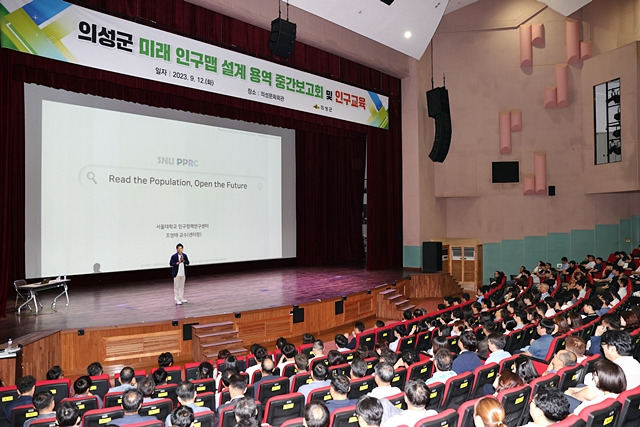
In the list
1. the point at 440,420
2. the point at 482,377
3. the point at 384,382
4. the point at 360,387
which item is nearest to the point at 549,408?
the point at 440,420

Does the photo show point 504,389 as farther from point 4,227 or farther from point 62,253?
point 62,253

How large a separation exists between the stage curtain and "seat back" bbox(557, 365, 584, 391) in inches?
327

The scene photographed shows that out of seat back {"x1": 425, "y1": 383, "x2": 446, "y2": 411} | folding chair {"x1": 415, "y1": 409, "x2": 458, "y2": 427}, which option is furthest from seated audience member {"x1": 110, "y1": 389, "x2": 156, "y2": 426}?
seat back {"x1": 425, "y1": 383, "x2": 446, "y2": 411}

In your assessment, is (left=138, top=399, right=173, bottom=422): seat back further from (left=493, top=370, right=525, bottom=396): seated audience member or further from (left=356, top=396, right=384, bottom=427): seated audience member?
(left=493, top=370, right=525, bottom=396): seated audience member

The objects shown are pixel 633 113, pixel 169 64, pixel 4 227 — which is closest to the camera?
pixel 4 227

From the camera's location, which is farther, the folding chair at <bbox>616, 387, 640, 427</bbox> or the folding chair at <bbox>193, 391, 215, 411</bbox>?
the folding chair at <bbox>193, 391, 215, 411</bbox>

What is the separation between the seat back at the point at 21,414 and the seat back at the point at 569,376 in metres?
4.03

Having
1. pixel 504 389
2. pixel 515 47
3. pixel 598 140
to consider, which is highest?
pixel 515 47

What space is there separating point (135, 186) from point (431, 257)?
26.3 ft

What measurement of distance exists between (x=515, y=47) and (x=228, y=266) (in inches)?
427

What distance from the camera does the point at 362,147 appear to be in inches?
728

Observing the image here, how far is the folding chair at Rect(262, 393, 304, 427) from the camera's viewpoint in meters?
3.89

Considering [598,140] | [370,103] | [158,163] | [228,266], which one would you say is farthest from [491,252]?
[158,163]

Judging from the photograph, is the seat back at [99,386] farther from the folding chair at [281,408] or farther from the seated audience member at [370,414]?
the seated audience member at [370,414]
